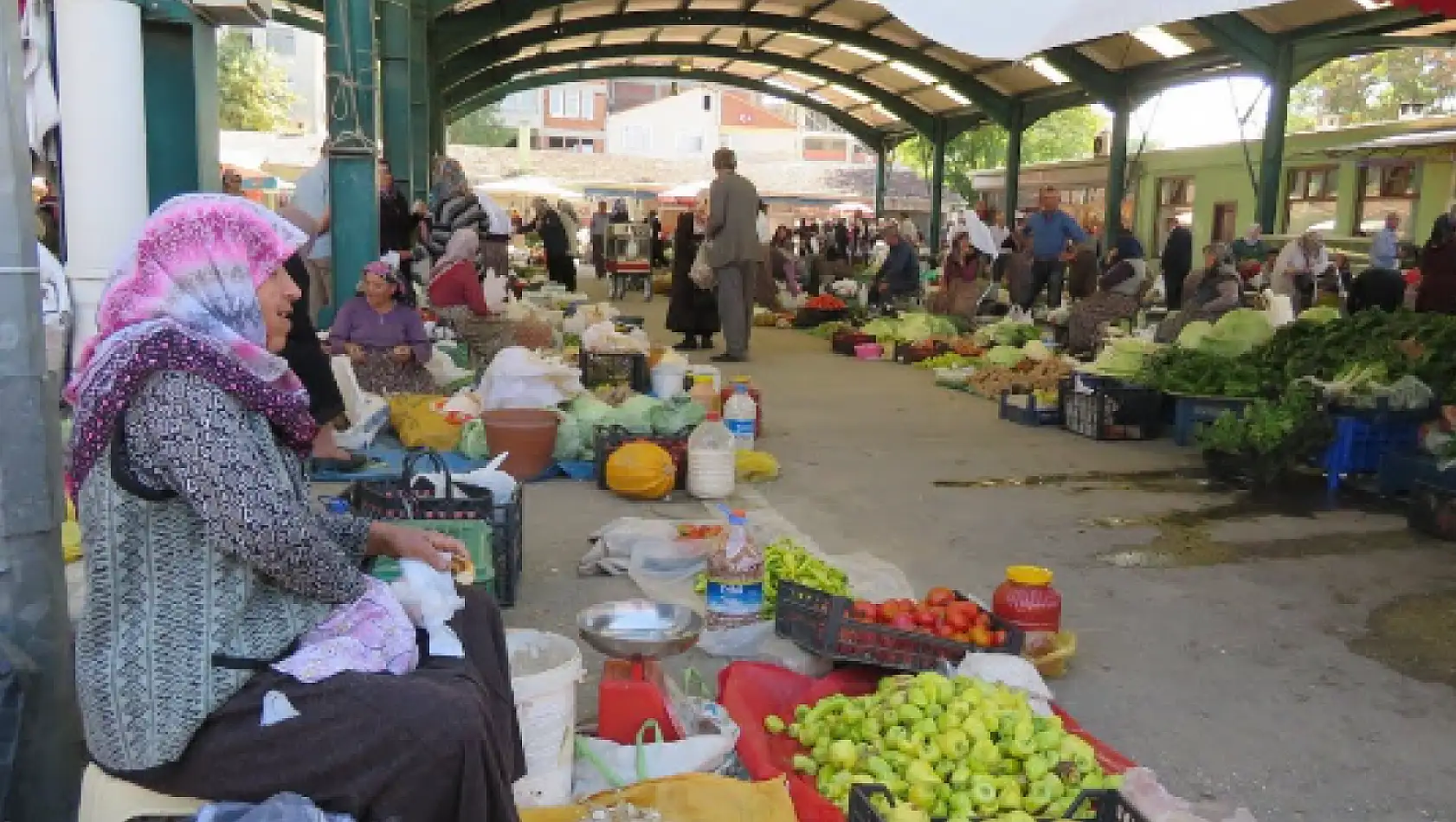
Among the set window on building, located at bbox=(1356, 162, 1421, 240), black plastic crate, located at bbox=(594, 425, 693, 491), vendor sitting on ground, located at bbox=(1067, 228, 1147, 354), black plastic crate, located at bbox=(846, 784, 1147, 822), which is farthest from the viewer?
window on building, located at bbox=(1356, 162, 1421, 240)

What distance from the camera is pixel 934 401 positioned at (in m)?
10.7

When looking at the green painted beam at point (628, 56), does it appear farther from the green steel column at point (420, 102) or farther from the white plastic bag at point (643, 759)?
the white plastic bag at point (643, 759)

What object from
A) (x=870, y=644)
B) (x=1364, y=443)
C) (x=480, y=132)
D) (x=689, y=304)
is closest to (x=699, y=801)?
(x=870, y=644)

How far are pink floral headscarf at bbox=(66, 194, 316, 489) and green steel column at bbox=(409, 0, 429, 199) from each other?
12.5 metres

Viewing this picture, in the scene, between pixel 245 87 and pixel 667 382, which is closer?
pixel 667 382

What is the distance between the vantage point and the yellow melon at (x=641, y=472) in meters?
6.38

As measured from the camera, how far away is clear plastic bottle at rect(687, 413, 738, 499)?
6.45 metres

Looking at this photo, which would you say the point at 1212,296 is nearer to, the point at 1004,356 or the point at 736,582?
the point at 1004,356

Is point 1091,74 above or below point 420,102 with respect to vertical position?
above

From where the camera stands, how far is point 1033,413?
946cm

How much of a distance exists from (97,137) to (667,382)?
515cm

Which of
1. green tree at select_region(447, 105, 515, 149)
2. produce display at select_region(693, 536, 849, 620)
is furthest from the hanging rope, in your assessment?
green tree at select_region(447, 105, 515, 149)

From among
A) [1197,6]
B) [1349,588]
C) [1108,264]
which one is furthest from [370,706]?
[1108,264]

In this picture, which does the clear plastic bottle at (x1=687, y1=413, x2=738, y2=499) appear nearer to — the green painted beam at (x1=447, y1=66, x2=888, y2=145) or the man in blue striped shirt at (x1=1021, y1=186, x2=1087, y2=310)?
the man in blue striped shirt at (x1=1021, y1=186, x2=1087, y2=310)
